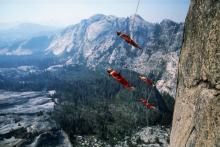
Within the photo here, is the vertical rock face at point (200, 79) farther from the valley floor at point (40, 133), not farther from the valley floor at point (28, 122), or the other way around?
the valley floor at point (28, 122)

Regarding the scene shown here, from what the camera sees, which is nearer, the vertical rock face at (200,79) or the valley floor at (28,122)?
the vertical rock face at (200,79)

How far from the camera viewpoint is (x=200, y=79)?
9164mm

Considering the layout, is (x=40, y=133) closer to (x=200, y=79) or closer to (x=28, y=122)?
(x=28, y=122)

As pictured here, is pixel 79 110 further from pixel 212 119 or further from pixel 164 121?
pixel 212 119

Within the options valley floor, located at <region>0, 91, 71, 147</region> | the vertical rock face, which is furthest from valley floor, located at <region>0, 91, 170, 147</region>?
the vertical rock face

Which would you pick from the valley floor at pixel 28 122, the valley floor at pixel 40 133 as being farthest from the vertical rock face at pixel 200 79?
the valley floor at pixel 28 122

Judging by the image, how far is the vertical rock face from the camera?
26.7 ft

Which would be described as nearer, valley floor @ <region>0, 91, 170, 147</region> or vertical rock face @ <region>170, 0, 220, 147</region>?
vertical rock face @ <region>170, 0, 220, 147</region>

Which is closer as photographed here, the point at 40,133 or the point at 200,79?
the point at 200,79

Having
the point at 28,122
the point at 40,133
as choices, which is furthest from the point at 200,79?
the point at 28,122

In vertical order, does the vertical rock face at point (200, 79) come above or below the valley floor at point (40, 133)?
above

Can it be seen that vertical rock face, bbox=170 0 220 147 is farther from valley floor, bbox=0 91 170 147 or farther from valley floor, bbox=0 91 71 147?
valley floor, bbox=0 91 71 147

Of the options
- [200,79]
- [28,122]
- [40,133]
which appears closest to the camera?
[200,79]

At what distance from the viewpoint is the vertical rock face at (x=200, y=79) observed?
8133 mm
